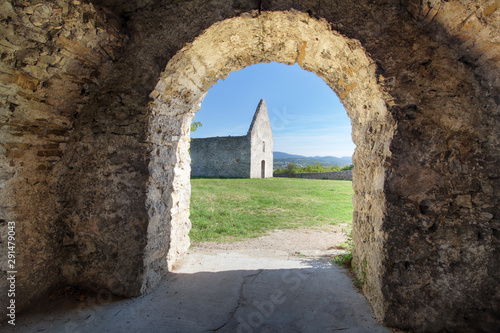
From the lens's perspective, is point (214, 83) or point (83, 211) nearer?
→ point (83, 211)

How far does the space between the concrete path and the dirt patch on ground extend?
1.14m

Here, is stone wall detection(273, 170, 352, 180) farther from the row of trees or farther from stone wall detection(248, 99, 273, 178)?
stone wall detection(248, 99, 273, 178)

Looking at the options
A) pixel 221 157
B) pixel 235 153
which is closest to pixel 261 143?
pixel 235 153

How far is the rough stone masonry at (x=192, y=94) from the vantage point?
1905 mm

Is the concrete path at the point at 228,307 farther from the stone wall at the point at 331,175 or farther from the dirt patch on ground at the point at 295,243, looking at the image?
the stone wall at the point at 331,175

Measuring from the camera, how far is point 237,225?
18.2 ft

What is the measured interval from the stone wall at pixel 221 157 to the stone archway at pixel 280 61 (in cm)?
1506

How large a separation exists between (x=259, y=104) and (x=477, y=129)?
59.3ft

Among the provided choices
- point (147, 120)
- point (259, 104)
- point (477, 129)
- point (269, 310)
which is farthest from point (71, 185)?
point (259, 104)

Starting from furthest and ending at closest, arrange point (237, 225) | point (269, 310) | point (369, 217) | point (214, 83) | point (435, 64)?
point (237, 225)
point (214, 83)
point (369, 217)
point (269, 310)
point (435, 64)

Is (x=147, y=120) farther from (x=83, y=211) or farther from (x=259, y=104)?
(x=259, y=104)

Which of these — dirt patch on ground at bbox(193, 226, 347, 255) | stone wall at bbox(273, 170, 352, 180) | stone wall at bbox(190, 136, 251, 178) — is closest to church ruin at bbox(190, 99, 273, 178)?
stone wall at bbox(190, 136, 251, 178)

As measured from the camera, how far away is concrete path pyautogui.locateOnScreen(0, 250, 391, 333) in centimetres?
207

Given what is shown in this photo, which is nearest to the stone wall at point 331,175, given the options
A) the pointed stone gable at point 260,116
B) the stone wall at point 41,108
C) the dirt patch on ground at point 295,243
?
the pointed stone gable at point 260,116
